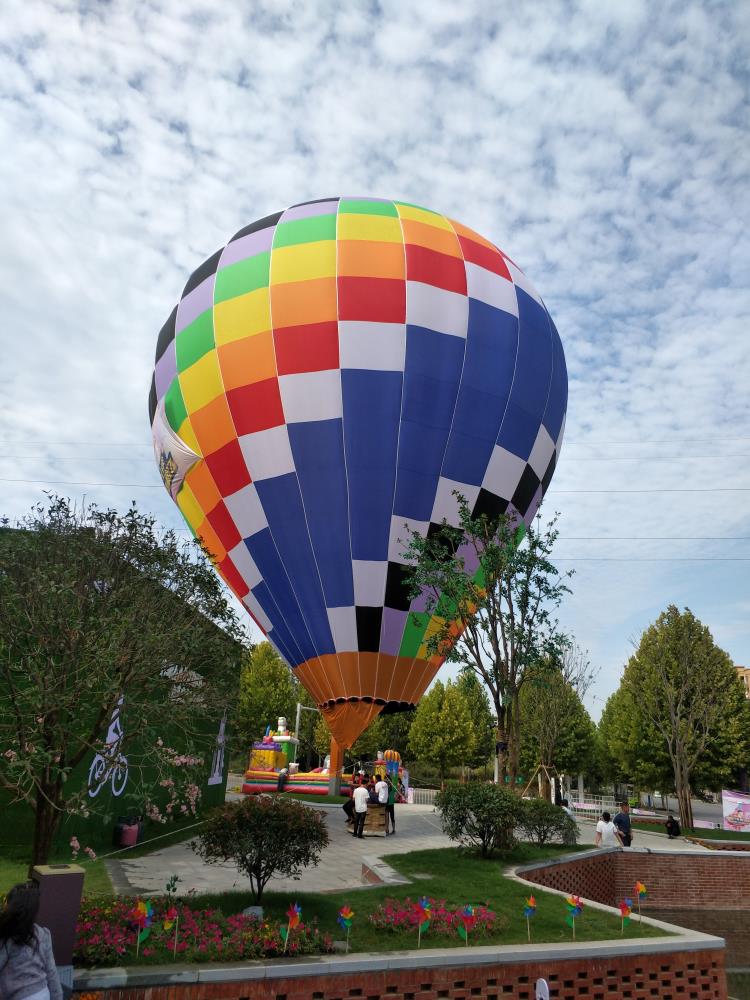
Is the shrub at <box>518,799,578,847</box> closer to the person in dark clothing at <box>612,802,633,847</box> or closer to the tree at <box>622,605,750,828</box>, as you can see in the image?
the person in dark clothing at <box>612,802,633,847</box>

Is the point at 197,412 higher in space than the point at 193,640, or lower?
higher

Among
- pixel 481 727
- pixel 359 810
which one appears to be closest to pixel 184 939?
pixel 359 810

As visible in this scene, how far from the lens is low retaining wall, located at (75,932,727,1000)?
7234mm


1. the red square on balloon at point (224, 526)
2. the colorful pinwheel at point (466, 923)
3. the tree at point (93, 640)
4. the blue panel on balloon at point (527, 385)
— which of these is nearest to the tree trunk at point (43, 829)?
the tree at point (93, 640)

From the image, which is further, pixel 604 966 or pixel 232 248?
pixel 232 248

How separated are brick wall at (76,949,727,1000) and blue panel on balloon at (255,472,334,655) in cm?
1141

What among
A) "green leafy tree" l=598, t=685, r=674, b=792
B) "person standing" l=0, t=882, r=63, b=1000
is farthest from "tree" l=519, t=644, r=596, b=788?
"person standing" l=0, t=882, r=63, b=1000

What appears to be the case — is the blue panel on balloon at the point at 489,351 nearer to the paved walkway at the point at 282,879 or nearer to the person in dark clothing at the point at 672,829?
the paved walkway at the point at 282,879

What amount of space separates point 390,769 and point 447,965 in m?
21.1

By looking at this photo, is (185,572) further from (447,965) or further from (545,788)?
(545,788)

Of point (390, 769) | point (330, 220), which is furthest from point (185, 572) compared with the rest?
point (390, 769)

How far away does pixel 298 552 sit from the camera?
64.5 ft

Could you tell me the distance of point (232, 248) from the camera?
22500 millimetres

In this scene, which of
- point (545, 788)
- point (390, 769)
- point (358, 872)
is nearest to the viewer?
point (358, 872)
